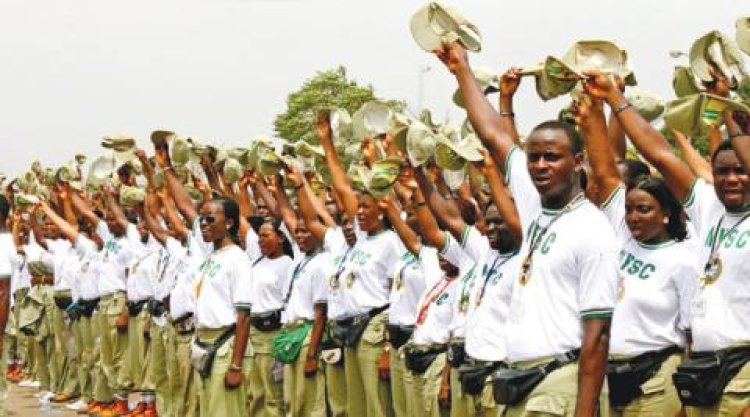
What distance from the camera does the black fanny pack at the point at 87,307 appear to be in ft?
42.4

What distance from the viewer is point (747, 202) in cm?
486

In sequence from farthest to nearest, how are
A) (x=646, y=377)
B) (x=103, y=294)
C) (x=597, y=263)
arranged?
(x=103, y=294), (x=646, y=377), (x=597, y=263)

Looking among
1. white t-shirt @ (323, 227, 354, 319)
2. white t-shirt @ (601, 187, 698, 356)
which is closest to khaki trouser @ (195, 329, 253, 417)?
white t-shirt @ (323, 227, 354, 319)

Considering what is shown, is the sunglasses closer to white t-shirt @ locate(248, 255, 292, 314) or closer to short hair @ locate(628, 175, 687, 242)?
white t-shirt @ locate(248, 255, 292, 314)

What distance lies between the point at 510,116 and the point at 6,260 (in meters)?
4.54

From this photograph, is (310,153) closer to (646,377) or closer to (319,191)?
(319,191)

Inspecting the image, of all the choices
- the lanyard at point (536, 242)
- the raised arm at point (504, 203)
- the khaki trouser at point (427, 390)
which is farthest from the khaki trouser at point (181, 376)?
the lanyard at point (536, 242)

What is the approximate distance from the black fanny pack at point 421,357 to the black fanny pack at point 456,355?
0.32 meters

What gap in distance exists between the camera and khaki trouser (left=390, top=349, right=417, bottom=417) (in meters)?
7.53

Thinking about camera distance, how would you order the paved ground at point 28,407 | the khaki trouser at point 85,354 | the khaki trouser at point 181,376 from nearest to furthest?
the khaki trouser at point 181,376
the paved ground at point 28,407
the khaki trouser at point 85,354

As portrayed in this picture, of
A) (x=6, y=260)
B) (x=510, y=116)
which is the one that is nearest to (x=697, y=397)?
(x=510, y=116)

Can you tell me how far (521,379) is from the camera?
4629 mm

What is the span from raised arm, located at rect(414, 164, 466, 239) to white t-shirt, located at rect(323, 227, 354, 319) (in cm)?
190

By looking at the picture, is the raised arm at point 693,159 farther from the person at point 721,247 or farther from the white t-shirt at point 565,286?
the white t-shirt at point 565,286
